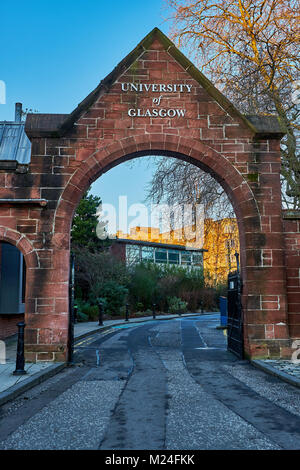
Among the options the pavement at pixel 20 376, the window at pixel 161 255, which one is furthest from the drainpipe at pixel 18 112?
the window at pixel 161 255

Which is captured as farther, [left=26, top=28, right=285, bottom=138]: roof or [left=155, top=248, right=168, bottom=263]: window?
[left=155, top=248, right=168, bottom=263]: window

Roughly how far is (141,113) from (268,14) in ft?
15.6

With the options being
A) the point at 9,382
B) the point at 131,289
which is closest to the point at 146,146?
the point at 9,382

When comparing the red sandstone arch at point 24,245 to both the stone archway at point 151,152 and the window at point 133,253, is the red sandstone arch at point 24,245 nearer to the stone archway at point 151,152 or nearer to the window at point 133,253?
the stone archway at point 151,152

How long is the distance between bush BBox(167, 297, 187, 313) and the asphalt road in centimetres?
2238

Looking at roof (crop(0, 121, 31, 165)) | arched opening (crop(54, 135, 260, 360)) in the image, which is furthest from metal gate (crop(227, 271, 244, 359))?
roof (crop(0, 121, 31, 165))

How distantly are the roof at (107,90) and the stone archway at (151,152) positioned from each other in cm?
2

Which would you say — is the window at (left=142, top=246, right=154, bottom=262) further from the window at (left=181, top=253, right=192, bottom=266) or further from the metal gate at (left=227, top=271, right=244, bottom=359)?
the metal gate at (left=227, top=271, right=244, bottom=359)

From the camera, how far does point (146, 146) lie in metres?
10.4

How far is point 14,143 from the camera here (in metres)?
16.8

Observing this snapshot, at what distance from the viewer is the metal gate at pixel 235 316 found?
10.1 meters

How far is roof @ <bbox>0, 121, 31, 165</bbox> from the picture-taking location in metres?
15.9

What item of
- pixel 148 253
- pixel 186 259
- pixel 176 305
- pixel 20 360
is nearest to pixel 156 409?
pixel 20 360
